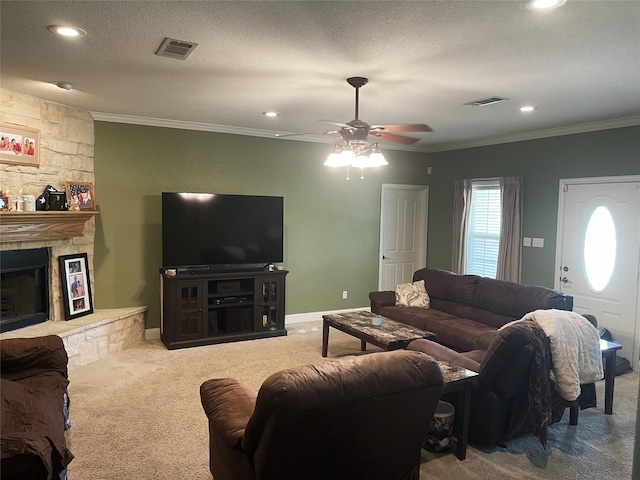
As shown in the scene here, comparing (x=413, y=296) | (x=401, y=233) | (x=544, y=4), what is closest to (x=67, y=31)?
(x=544, y=4)

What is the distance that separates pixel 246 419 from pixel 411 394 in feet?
2.66

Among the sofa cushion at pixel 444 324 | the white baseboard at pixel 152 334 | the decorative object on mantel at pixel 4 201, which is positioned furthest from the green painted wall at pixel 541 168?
the decorative object on mantel at pixel 4 201

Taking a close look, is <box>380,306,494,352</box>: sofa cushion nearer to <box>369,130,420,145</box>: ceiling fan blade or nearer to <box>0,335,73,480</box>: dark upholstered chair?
<box>369,130,420,145</box>: ceiling fan blade

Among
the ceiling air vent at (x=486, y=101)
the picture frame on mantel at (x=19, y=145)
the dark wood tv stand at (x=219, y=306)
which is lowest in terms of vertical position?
the dark wood tv stand at (x=219, y=306)

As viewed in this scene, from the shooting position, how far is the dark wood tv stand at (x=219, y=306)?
5184mm

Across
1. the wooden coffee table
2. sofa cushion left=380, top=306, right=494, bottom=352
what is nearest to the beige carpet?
the wooden coffee table

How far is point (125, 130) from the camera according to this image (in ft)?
17.5

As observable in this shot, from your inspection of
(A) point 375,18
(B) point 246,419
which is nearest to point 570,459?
(B) point 246,419

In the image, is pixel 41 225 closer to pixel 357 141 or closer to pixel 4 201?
pixel 4 201

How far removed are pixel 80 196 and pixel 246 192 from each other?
6.47ft

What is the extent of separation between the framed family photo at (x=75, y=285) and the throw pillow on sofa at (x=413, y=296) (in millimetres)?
3542

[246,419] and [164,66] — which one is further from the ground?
[164,66]

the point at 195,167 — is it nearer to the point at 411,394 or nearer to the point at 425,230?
the point at 425,230

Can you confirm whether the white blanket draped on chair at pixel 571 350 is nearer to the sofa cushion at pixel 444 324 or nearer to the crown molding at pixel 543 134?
the sofa cushion at pixel 444 324
